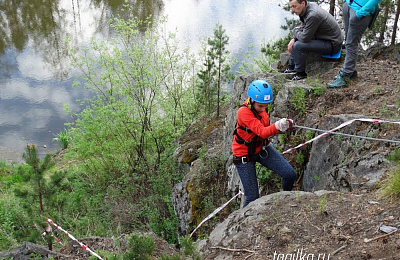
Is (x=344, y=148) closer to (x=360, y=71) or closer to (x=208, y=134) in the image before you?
(x=360, y=71)

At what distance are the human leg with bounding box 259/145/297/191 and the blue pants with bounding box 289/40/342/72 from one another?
2.67 metres

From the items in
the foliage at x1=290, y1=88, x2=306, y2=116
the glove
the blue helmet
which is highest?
the blue helmet

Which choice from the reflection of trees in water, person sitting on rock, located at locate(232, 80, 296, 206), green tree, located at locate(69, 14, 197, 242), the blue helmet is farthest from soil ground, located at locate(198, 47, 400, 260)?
the reflection of trees in water

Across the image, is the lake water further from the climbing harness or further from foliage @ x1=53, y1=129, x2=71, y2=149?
the climbing harness

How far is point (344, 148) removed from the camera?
15.7ft

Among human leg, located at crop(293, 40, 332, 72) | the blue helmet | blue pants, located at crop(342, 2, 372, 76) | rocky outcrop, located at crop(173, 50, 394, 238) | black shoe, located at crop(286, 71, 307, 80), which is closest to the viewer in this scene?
rocky outcrop, located at crop(173, 50, 394, 238)

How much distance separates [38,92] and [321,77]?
16338 millimetres

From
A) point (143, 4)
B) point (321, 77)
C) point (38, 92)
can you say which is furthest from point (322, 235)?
point (143, 4)

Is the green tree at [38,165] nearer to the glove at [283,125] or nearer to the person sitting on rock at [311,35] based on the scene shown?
the glove at [283,125]

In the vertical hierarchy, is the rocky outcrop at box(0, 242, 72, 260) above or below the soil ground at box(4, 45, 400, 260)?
below

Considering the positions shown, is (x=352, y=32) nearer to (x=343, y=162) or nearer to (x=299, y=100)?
(x=299, y=100)

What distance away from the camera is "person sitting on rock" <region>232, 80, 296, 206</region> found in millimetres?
4555

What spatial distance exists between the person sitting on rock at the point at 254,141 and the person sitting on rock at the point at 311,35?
249 centimetres

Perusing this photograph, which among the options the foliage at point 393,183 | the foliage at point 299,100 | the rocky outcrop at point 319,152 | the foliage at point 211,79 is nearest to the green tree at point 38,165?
the rocky outcrop at point 319,152
